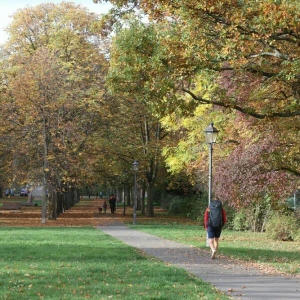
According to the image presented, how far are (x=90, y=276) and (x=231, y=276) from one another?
2.82m

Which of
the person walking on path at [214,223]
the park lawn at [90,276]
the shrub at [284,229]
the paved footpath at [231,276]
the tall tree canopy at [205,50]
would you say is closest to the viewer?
the park lawn at [90,276]

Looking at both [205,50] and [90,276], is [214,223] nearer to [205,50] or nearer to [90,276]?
[205,50]

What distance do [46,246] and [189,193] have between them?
32.4m

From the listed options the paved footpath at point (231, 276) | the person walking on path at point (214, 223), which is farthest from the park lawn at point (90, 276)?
the person walking on path at point (214, 223)

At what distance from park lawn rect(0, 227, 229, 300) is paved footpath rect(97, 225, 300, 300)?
1.35ft

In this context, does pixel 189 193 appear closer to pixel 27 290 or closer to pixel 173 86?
pixel 173 86

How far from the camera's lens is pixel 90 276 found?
12.8 metres

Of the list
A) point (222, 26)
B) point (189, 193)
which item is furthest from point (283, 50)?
point (189, 193)

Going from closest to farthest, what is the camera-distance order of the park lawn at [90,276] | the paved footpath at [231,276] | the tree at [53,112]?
the park lawn at [90,276] → the paved footpath at [231,276] → the tree at [53,112]

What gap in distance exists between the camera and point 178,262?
53.5 feet

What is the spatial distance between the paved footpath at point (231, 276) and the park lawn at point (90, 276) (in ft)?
1.35

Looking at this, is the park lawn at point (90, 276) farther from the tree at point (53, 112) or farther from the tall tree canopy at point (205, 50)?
the tree at point (53, 112)

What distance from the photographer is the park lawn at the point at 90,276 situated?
10.4 m

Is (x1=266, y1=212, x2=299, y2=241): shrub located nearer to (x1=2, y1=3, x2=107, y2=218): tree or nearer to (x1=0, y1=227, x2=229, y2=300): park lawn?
(x1=0, y1=227, x2=229, y2=300): park lawn
